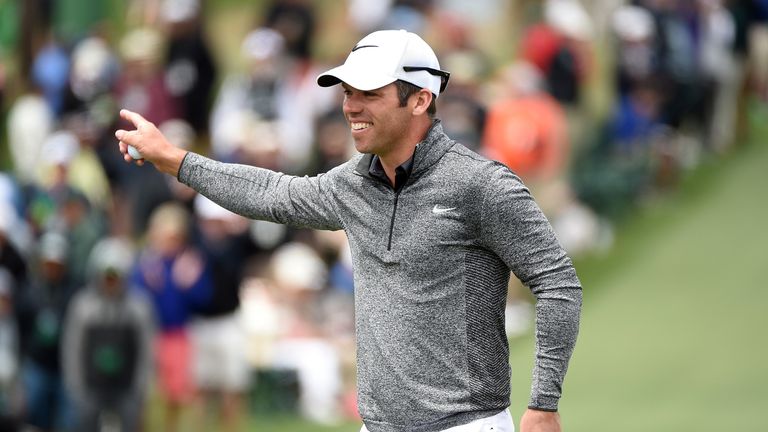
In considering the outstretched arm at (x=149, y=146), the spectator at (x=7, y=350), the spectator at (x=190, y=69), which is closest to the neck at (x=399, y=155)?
the outstretched arm at (x=149, y=146)

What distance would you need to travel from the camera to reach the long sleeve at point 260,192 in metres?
4.61

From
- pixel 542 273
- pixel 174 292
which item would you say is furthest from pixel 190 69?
pixel 542 273

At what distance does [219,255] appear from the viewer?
38.7ft

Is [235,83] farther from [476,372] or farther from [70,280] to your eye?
[476,372]

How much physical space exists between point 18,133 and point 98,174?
1.64 metres

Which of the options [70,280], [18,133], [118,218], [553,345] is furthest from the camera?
[18,133]

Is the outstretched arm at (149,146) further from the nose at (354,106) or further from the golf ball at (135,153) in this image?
the nose at (354,106)

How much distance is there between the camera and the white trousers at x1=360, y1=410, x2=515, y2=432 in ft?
14.1

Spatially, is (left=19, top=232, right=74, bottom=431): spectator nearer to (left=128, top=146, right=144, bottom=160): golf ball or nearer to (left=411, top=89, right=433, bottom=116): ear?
(left=128, top=146, right=144, bottom=160): golf ball

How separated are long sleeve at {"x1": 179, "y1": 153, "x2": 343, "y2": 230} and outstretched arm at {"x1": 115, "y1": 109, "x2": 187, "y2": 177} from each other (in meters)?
0.04

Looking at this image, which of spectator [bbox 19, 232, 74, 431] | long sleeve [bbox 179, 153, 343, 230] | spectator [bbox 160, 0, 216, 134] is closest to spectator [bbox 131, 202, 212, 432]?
spectator [bbox 19, 232, 74, 431]

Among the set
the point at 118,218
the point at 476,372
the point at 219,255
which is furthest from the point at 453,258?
the point at 118,218

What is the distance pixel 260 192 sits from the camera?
4645mm

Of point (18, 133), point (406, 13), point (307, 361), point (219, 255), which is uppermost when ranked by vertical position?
point (406, 13)
